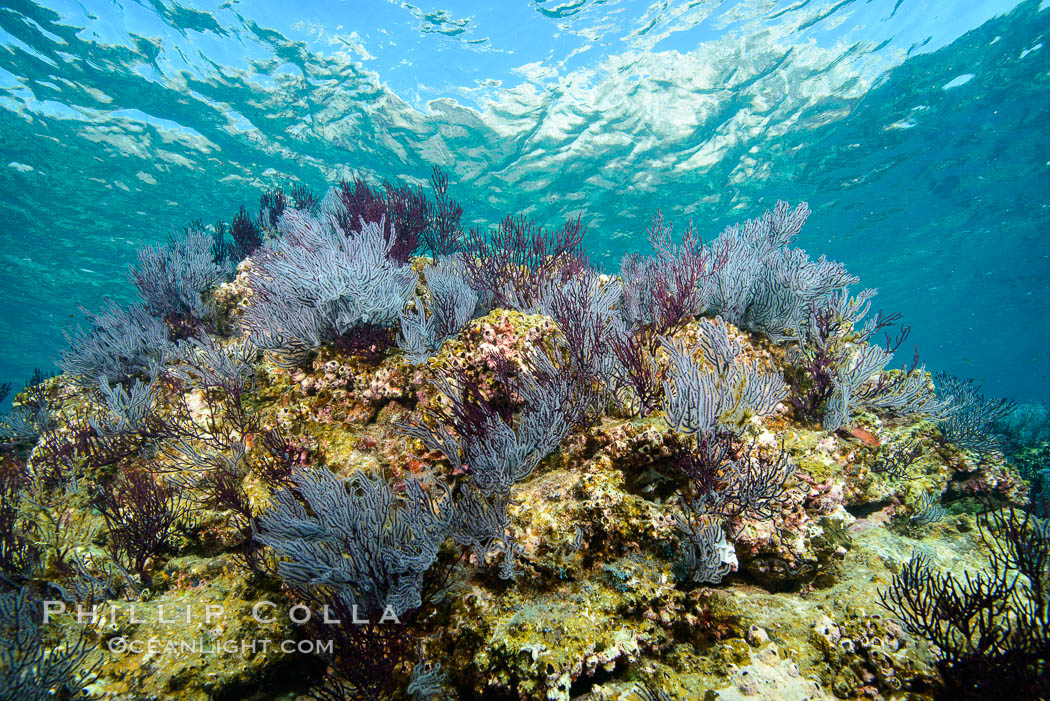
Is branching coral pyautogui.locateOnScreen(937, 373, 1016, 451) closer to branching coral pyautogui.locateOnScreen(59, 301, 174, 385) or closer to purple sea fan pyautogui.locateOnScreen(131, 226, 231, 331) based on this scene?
branching coral pyautogui.locateOnScreen(59, 301, 174, 385)

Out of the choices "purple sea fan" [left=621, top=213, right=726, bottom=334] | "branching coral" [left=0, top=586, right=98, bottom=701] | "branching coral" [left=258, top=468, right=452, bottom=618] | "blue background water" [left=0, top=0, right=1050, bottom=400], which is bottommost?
"branching coral" [left=0, top=586, right=98, bottom=701]

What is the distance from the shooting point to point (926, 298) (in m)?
44.2

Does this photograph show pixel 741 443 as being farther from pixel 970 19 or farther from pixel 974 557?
pixel 970 19

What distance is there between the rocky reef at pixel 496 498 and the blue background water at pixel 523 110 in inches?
569

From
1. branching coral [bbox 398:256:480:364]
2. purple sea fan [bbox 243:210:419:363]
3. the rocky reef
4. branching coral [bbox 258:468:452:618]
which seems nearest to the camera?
the rocky reef

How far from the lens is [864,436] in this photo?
4.32m

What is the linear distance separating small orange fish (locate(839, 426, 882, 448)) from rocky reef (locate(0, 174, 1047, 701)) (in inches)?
2.8

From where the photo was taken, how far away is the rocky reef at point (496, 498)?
93.7 inches

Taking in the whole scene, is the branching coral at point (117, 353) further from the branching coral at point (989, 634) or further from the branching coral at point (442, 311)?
the branching coral at point (989, 634)

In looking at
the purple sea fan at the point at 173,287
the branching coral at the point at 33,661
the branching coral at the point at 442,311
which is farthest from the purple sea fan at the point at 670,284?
the purple sea fan at the point at 173,287

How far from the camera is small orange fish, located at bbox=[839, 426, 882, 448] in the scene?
13.9ft

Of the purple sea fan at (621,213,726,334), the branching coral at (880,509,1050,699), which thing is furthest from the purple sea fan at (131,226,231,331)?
the branching coral at (880,509,1050,699)

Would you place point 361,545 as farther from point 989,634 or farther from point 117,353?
point 117,353

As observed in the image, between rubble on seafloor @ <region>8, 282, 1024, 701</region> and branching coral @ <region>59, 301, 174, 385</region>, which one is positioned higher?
branching coral @ <region>59, 301, 174, 385</region>
